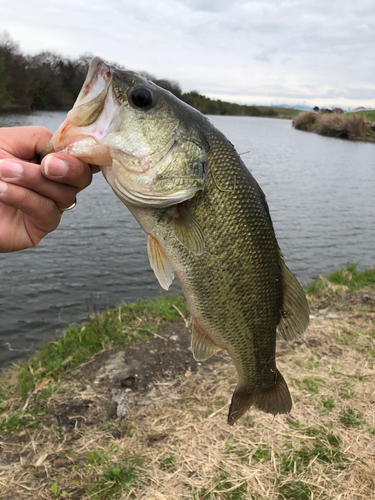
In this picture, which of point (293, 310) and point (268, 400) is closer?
point (293, 310)

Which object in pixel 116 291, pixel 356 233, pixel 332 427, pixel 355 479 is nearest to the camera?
pixel 355 479

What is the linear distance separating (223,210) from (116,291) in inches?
281

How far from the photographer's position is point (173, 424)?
3.59 meters

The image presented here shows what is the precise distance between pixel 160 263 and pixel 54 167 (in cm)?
74

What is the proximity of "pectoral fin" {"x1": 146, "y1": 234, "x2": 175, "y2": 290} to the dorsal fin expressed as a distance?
0.69 m

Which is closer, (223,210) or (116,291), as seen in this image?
(223,210)

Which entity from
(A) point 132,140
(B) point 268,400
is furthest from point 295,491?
(A) point 132,140

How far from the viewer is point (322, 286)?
7.23 m

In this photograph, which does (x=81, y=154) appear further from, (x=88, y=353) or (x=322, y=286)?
(x=322, y=286)

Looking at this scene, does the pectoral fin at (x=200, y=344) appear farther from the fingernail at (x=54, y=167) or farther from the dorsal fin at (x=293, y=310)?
the fingernail at (x=54, y=167)

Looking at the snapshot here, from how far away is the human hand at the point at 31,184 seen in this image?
1739mm

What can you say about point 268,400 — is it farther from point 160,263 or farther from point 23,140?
point 23,140

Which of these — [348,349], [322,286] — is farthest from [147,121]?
[322,286]

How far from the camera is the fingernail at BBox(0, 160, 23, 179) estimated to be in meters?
1.71
